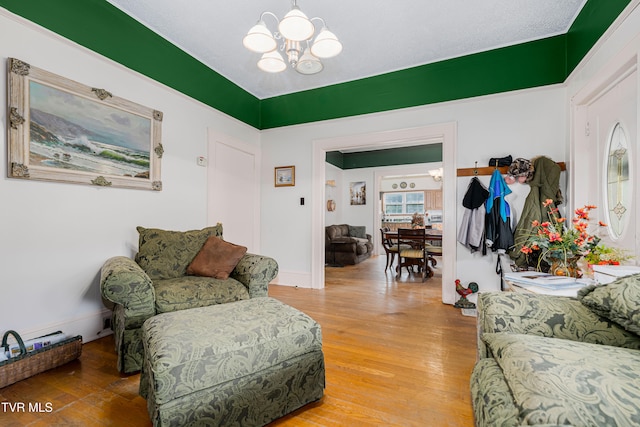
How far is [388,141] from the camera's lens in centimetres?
377

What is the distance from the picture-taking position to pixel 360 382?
5.81 ft

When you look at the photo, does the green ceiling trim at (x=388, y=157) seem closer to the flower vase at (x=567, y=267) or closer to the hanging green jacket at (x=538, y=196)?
the hanging green jacket at (x=538, y=196)

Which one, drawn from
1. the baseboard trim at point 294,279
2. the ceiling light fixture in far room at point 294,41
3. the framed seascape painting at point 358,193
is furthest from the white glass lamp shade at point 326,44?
the framed seascape painting at point 358,193

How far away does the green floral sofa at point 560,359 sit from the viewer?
2.25 ft

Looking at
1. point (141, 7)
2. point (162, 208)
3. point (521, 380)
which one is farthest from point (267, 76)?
point (521, 380)

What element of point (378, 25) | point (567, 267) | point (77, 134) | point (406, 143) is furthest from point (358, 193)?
point (77, 134)

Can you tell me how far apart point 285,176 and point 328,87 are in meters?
1.42

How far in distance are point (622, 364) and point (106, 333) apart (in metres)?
3.25

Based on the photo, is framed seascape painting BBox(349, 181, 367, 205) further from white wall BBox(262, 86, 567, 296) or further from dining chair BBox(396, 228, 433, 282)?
white wall BBox(262, 86, 567, 296)

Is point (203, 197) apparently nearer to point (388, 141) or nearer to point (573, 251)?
point (388, 141)

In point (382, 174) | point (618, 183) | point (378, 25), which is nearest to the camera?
point (618, 183)

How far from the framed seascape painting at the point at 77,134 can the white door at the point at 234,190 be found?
0.79 metres

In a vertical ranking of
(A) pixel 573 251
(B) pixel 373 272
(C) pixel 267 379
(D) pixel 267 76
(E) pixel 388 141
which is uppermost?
(D) pixel 267 76

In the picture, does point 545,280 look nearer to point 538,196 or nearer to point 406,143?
point 538,196
